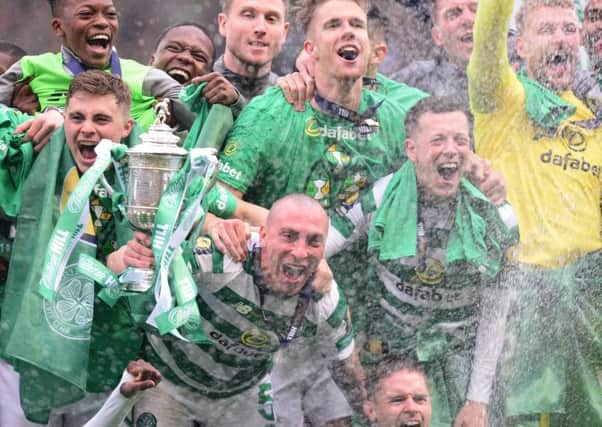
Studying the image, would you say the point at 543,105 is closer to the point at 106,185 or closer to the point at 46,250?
the point at 106,185

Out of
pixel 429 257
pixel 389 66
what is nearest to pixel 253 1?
pixel 389 66

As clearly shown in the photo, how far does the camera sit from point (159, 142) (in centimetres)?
734

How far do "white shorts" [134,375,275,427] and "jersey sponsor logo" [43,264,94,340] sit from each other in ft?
1.36

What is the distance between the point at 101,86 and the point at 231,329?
115 cm

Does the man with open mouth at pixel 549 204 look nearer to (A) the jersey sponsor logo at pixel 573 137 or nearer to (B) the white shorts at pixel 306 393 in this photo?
(A) the jersey sponsor logo at pixel 573 137

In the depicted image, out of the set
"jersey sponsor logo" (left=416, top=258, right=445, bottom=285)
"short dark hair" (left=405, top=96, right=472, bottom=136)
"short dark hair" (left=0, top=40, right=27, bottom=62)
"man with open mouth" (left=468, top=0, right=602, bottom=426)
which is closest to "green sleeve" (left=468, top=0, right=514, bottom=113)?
"man with open mouth" (left=468, top=0, right=602, bottom=426)

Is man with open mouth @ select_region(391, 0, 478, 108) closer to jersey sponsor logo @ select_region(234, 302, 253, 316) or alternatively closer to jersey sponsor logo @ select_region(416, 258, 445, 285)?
jersey sponsor logo @ select_region(416, 258, 445, 285)

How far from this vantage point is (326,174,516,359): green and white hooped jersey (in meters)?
8.19

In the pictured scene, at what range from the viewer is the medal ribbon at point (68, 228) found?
7.26 metres

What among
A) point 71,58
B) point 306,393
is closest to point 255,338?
point 306,393

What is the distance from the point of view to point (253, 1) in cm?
822

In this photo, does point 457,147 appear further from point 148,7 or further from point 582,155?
point 148,7

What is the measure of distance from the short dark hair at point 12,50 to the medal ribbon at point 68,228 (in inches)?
59.4

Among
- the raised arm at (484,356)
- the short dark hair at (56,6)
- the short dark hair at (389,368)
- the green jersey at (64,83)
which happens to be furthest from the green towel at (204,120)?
the raised arm at (484,356)
